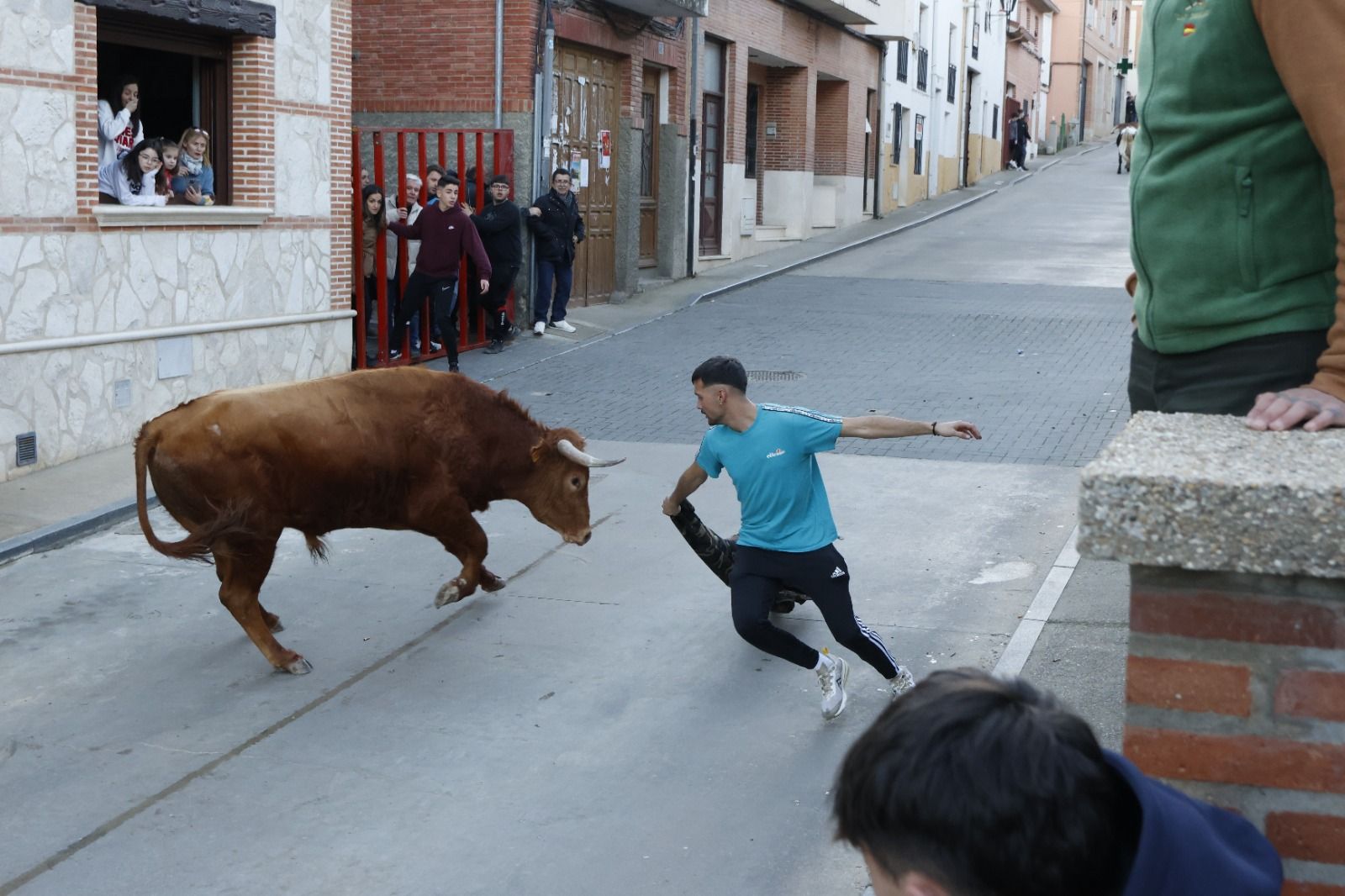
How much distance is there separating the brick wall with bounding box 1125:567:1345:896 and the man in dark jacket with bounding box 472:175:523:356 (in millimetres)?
15492

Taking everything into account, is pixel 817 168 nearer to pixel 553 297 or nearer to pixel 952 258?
pixel 952 258

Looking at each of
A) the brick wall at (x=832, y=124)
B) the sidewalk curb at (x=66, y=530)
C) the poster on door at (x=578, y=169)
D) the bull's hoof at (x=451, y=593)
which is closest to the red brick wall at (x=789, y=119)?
the brick wall at (x=832, y=124)

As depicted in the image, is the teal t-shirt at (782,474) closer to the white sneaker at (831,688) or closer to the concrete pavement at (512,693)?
the white sneaker at (831,688)

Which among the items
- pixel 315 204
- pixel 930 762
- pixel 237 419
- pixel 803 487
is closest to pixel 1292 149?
pixel 930 762

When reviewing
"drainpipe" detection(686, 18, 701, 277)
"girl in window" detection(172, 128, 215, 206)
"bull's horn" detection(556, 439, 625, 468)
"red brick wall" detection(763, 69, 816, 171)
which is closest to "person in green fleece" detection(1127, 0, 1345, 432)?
"bull's horn" detection(556, 439, 625, 468)

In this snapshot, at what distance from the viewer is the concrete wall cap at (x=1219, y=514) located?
79.6 inches

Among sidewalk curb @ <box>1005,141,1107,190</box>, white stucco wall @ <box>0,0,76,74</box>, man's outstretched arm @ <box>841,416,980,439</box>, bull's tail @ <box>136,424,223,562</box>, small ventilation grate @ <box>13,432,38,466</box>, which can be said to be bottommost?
small ventilation grate @ <box>13,432,38,466</box>

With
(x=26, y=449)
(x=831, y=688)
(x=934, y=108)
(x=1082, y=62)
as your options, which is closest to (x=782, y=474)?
(x=831, y=688)

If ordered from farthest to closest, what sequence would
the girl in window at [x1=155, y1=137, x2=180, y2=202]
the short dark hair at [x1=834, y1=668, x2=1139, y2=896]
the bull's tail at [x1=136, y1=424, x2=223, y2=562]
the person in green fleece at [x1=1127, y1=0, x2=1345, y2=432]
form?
the girl in window at [x1=155, y1=137, x2=180, y2=202], the bull's tail at [x1=136, y1=424, x2=223, y2=562], the person in green fleece at [x1=1127, y1=0, x2=1345, y2=432], the short dark hair at [x1=834, y1=668, x2=1139, y2=896]

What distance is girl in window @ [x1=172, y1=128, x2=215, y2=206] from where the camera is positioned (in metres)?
13.3

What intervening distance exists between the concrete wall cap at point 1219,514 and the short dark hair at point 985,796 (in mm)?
497

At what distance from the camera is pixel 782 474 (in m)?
6.48

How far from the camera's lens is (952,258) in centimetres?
2792

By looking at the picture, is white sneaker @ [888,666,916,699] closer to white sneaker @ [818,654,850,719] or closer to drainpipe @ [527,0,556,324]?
white sneaker @ [818,654,850,719]
